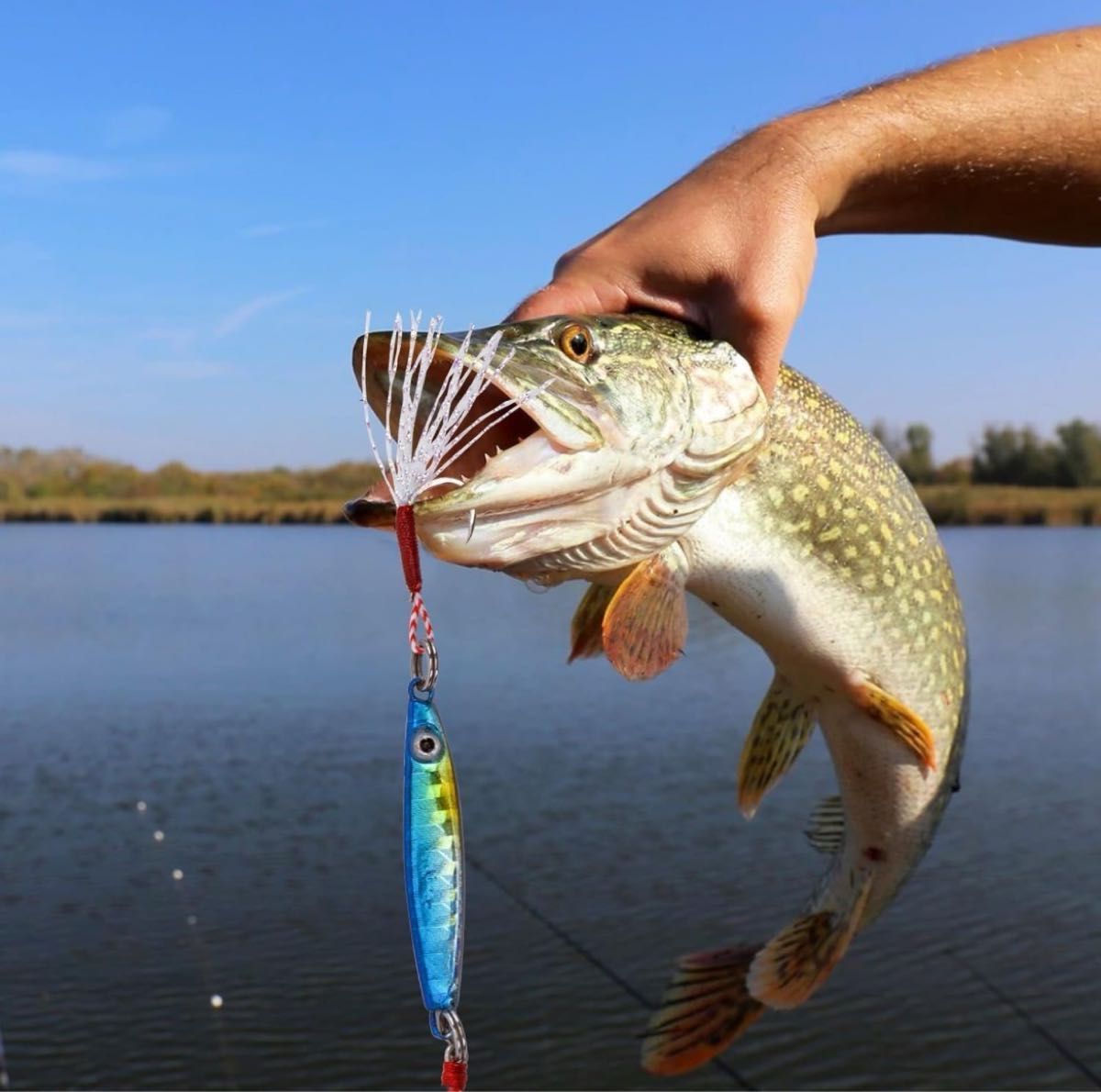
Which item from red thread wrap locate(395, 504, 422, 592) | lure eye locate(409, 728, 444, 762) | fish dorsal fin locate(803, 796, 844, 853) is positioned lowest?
fish dorsal fin locate(803, 796, 844, 853)

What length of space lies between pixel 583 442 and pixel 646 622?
14.1 inches

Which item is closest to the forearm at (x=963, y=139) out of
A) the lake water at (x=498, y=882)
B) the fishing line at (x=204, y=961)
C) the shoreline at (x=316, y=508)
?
the lake water at (x=498, y=882)

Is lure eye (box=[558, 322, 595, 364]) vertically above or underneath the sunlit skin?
underneath

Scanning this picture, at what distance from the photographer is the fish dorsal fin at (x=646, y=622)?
172 centimetres

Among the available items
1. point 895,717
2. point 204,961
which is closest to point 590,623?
point 895,717

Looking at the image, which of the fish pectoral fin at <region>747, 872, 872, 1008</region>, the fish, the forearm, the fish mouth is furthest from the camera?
the fish pectoral fin at <region>747, 872, 872, 1008</region>

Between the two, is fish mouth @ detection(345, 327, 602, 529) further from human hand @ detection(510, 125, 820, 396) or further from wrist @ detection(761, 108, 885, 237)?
wrist @ detection(761, 108, 885, 237)

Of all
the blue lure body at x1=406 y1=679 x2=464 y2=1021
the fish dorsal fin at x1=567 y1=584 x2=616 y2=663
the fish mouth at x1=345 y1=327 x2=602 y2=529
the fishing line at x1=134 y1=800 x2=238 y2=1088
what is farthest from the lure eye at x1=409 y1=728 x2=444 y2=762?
the fishing line at x1=134 y1=800 x2=238 y2=1088

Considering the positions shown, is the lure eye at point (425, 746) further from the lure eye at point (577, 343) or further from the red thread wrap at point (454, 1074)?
the lure eye at point (577, 343)

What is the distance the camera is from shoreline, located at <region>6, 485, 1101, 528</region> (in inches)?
1734

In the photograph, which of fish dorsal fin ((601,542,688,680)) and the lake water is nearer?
fish dorsal fin ((601,542,688,680))

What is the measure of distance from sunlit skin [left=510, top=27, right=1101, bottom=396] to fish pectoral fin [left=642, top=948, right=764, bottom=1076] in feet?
4.22

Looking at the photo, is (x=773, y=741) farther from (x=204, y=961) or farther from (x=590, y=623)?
(x=204, y=961)

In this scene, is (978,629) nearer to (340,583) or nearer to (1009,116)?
(340,583)
